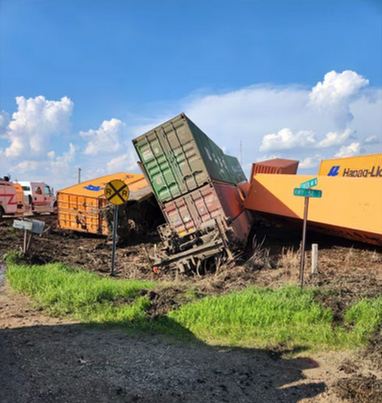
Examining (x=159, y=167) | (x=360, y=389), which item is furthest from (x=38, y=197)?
(x=360, y=389)

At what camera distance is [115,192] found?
30.9ft

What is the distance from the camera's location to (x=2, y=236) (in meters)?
13.6

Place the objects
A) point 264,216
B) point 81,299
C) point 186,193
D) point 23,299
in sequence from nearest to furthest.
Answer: point 81,299
point 23,299
point 186,193
point 264,216

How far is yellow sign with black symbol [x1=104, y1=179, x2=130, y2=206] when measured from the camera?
925 cm

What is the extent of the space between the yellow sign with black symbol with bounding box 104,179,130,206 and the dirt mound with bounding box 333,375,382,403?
271 inches

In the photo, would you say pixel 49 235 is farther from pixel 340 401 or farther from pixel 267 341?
pixel 340 401

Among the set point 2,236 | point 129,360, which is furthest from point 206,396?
point 2,236

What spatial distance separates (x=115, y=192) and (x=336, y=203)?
236 inches

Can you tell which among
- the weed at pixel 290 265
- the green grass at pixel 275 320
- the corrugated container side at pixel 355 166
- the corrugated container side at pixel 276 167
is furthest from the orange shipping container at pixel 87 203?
the green grass at pixel 275 320

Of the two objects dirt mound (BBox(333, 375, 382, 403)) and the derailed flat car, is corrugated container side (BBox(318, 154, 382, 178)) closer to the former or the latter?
the derailed flat car

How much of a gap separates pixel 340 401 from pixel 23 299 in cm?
580

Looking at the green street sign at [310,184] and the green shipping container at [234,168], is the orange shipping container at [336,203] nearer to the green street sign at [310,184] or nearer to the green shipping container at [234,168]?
the green street sign at [310,184]

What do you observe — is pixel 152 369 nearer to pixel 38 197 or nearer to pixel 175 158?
pixel 175 158

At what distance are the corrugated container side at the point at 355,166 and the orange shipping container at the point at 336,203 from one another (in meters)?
4.23
